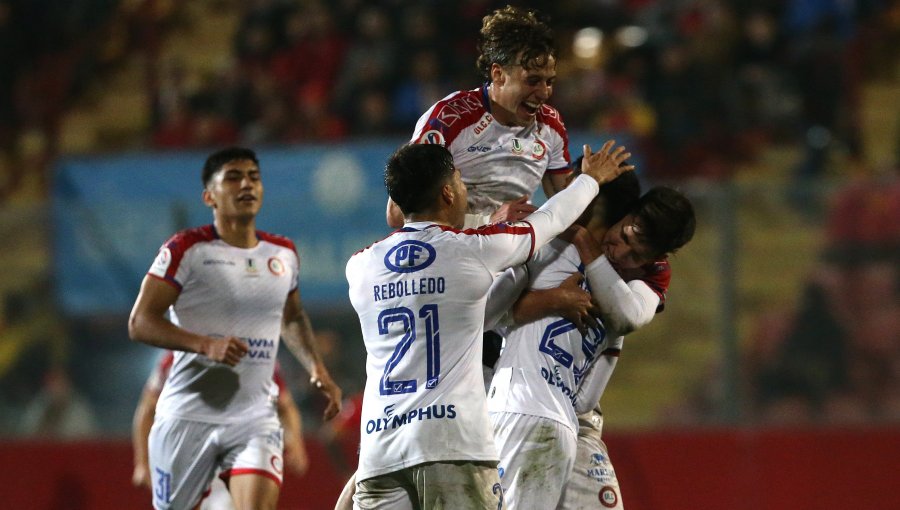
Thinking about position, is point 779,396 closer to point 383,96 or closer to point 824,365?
point 824,365

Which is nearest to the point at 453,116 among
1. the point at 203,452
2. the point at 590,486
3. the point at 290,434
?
the point at 590,486

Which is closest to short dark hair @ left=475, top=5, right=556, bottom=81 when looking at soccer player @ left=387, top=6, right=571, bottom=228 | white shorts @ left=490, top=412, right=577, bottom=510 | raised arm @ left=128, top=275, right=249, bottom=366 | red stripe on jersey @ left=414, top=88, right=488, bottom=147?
soccer player @ left=387, top=6, right=571, bottom=228

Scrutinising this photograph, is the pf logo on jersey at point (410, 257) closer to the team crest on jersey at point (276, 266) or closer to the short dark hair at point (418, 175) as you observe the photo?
the short dark hair at point (418, 175)

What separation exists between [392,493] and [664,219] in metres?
1.57

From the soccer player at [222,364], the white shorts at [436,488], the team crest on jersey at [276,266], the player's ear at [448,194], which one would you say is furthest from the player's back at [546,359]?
the team crest on jersey at [276,266]

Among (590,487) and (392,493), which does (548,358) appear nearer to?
(590,487)

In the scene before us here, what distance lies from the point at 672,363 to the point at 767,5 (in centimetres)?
451

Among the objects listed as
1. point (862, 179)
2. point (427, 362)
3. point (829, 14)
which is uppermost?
point (829, 14)

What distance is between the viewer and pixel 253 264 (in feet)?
21.7

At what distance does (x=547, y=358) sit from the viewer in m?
5.05

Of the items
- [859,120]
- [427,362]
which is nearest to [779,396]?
[859,120]

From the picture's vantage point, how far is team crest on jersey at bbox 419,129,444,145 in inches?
206

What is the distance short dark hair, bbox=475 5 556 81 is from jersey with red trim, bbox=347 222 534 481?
104cm

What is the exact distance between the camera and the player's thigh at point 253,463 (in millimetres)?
6262
